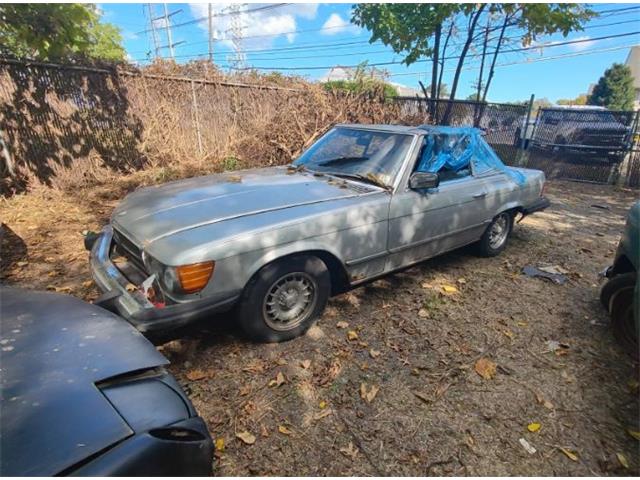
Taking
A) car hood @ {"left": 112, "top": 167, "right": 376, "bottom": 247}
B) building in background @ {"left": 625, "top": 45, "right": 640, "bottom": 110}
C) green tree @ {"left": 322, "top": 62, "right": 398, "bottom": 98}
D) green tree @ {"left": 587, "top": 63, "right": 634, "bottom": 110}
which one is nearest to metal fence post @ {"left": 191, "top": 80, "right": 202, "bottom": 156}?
green tree @ {"left": 322, "top": 62, "right": 398, "bottom": 98}

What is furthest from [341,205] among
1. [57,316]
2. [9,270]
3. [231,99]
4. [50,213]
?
[231,99]

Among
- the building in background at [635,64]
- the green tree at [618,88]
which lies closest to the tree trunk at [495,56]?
the green tree at [618,88]

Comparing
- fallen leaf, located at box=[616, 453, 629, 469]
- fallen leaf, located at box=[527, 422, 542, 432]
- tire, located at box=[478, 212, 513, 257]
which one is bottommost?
fallen leaf, located at box=[616, 453, 629, 469]

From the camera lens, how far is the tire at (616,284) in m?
3.03

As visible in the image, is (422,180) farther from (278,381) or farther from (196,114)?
(196,114)

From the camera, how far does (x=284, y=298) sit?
9.20ft

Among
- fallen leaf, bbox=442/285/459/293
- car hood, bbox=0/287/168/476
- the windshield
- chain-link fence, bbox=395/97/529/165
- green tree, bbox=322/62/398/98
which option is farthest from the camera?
chain-link fence, bbox=395/97/529/165

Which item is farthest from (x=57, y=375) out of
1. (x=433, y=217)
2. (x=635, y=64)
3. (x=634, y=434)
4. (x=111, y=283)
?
(x=635, y=64)

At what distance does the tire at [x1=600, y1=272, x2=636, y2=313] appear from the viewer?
119 inches

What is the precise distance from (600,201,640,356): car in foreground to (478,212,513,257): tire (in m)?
1.40

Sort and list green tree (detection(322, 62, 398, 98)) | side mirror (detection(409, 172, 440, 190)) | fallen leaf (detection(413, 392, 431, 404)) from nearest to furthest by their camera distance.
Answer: fallen leaf (detection(413, 392, 431, 404)) → side mirror (detection(409, 172, 440, 190)) → green tree (detection(322, 62, 398, 98))

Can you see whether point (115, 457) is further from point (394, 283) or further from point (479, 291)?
point (479, 291)

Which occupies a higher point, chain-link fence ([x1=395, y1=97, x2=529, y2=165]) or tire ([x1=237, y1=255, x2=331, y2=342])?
chain-link fence ([x1=395, y1=97, x2=529, y2=165])

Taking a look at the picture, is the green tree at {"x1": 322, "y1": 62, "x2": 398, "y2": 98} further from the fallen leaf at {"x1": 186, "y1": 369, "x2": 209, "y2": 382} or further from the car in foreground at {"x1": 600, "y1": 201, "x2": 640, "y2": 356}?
the fallen leaf at {"x1": 186, "y1": 369, "x2": 209, "y2": 382}
